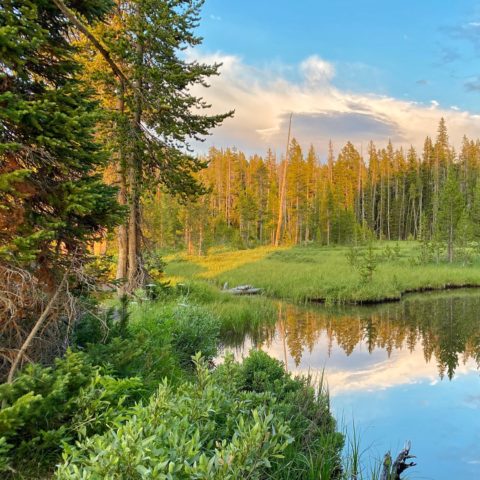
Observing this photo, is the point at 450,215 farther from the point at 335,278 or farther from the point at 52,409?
the point at 52,409

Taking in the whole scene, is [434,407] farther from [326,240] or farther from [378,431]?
[326,240]

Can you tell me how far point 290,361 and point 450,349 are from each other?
5417 millimetres

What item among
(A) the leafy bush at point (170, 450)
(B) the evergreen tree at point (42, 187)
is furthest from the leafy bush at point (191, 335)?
(A) the leafy bush at point (170, 450)

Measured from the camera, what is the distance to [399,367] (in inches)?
486

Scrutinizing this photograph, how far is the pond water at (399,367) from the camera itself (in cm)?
760

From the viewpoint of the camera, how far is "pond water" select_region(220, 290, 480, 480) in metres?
7.60

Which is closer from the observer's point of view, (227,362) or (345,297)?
(227,362)

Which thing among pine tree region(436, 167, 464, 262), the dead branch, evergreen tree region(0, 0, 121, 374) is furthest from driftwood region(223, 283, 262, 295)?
pine tree region(436, 167, 464, 262)

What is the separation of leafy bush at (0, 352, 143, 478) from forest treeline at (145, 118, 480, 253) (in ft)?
133

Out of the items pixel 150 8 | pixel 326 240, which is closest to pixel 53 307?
pixel 150 8

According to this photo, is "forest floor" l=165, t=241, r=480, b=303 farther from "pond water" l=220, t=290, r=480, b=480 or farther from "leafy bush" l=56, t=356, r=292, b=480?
"leafy bush" l=56, t=356, r=292, b=480

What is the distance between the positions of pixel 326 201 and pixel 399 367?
166 feet

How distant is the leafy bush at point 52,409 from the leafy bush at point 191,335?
4.66m

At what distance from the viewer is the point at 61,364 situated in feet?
14.0
